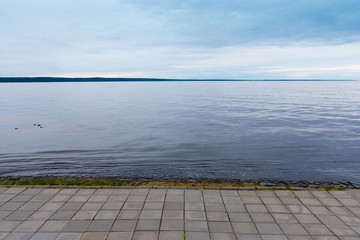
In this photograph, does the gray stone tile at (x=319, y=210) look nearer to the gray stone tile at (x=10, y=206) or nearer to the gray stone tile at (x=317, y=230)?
the gray stone tile at (x=317, y=230)

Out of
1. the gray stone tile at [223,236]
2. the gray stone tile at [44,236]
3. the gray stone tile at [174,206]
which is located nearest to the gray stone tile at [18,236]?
the gray stone tile at [44,236]

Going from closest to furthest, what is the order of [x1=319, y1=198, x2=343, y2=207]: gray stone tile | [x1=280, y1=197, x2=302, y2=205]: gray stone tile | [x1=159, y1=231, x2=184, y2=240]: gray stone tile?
[x1=159, y1=231, x2=184, y2=240]: gray stone tile < [x1=319, y1=198, x2=343, y2=207]: gray stone tile < [x1=280, y1=197, x2=302, y2=205]: gray stone tile

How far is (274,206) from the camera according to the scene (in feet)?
22.5

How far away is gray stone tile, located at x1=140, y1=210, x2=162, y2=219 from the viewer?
6.24 metres

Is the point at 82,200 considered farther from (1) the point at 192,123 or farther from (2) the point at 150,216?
(1) the point at 192,123

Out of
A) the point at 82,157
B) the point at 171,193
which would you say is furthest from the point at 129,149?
the point at 171,193

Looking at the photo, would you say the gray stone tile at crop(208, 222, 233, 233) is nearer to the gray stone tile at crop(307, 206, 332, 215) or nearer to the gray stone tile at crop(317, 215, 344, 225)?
the gray stone tile at crop(317, 215, 344, 225)

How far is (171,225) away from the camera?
19.3 feet

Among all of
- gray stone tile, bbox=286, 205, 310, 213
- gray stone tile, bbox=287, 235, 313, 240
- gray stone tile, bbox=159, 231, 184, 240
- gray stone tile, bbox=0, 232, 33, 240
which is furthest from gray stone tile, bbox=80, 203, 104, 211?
gray stone tile, bbox=286, 205, 310, 213

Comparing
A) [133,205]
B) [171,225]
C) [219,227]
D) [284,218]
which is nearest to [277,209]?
[284,218]

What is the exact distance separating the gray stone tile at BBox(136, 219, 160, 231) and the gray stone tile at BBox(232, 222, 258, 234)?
1.86 meters

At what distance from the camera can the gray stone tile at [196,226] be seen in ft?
18.7

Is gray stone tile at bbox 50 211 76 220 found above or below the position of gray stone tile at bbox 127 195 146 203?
above

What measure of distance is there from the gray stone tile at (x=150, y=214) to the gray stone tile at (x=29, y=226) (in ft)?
8.06
